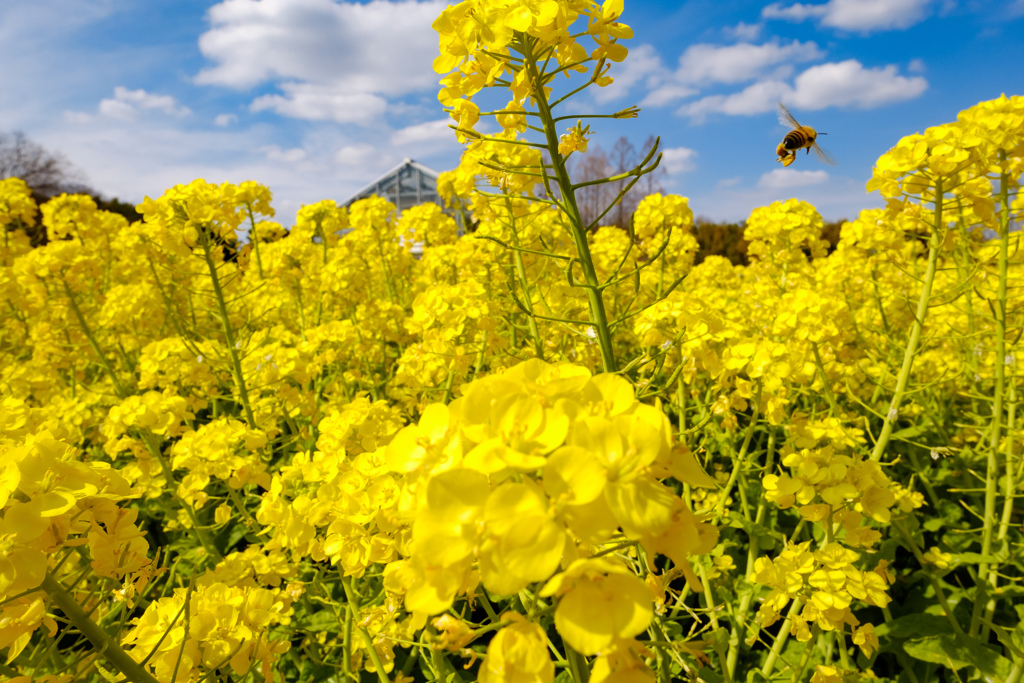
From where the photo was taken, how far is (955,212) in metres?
2.87

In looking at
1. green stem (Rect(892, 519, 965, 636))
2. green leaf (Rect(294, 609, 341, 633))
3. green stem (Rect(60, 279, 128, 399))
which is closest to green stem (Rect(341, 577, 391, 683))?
green leaf (Rect(294, 609, 341, 633))

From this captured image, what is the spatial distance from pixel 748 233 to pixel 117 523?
4815 millimetres

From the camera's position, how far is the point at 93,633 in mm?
1058

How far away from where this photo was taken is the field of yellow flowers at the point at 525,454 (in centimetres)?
76

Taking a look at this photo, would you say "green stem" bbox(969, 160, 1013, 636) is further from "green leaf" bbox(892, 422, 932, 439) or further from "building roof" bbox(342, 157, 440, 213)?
"building roof" bbox(342, 157, 440, 213)

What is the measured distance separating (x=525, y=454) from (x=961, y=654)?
253cm

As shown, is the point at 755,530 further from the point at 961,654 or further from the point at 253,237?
the point at 253,237

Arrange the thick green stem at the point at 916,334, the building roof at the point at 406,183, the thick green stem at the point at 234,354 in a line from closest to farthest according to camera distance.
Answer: the thick green stem at the point at 916,334 < the thick green stem at the point at 234,354 < the building roof at the point at 406,183

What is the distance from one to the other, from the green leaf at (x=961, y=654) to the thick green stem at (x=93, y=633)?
2705mm

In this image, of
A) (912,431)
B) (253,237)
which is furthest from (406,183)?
(912,431)

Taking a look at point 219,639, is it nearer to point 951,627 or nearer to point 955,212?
point 951,627

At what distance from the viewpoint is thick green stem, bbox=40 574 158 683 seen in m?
1.02

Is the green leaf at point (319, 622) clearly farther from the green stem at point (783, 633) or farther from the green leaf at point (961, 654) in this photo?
the green leaf at point (961, 654)

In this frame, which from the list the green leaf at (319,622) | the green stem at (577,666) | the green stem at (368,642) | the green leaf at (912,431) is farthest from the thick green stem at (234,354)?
the green leaf at (912,431)
